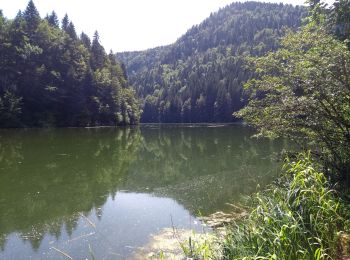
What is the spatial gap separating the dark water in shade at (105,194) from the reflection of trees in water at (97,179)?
0.04 metres

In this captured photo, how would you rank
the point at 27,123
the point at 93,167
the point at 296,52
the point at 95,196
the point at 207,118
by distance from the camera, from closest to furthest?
the point at 296,52 → the point at 95,196 → the point at 93,167 → the point at 27,123 → the point at 207,118

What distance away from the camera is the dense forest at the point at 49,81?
74938mm

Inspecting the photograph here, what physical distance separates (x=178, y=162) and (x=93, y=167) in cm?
718

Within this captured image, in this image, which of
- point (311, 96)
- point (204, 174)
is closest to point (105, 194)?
point (204, 174)

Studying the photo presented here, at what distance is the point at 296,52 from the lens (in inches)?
474

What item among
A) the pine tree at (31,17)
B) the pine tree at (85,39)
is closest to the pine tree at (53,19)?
the pine tree at (85,39)

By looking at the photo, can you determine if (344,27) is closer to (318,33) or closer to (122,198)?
(318,33)

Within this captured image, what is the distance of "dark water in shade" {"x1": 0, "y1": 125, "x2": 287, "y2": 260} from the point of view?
1162 centimetres

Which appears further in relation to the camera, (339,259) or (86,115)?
(86,115)

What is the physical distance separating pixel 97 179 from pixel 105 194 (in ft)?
12.6

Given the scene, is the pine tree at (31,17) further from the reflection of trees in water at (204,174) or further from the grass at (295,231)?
the grass at (295,231)

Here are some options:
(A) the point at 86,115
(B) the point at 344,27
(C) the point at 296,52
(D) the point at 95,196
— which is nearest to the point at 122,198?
(D) the point at 95,196

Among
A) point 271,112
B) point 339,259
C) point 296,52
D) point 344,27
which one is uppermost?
point 344,27

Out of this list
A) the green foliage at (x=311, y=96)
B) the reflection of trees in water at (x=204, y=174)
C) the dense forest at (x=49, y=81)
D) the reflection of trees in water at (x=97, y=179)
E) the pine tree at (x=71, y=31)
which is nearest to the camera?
the green foliage at (x=311, y=96)
